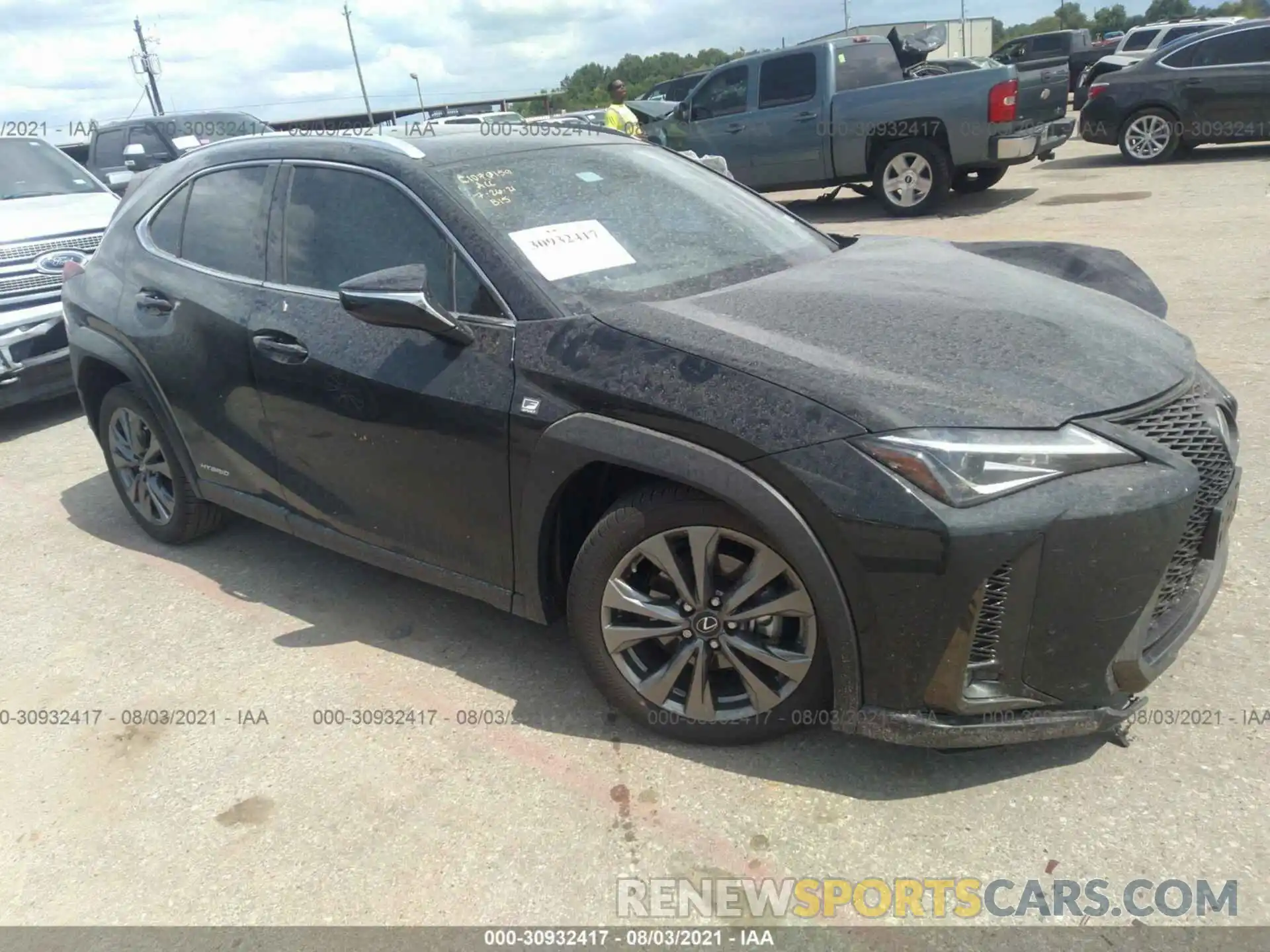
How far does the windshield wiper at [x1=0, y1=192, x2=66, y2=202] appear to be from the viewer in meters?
7.75

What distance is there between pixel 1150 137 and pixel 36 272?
13.1 meters

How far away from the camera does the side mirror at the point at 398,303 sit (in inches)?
115

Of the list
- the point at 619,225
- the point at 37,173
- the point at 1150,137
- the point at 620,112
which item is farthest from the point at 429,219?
the point at 1150,137

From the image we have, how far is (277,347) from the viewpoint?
351 cm

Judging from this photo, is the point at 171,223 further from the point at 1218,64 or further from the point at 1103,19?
the point at 1103,19

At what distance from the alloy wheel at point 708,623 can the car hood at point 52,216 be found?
19.4ft

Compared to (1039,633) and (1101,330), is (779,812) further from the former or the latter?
(1101,330)

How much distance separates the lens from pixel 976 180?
482 inches

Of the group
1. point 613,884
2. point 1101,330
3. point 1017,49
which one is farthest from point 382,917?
point 1017,49

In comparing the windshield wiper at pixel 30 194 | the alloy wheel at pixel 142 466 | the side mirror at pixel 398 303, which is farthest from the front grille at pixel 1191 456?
the windshield wiper at pixel 30 194

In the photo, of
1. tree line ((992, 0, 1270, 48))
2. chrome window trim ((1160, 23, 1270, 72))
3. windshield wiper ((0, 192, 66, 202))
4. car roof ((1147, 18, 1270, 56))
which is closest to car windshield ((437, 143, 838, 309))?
windshield wiper ((0, 192, 66, 202))

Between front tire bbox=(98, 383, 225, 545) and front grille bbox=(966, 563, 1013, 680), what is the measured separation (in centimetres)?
330

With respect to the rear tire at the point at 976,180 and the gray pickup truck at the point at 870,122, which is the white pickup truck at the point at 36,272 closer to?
the gray pickup truck at the point at 870,122

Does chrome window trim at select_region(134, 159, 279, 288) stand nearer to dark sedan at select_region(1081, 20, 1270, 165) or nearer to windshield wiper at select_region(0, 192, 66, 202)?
windshield wiper at select_region(0, 192, 66, 202)
